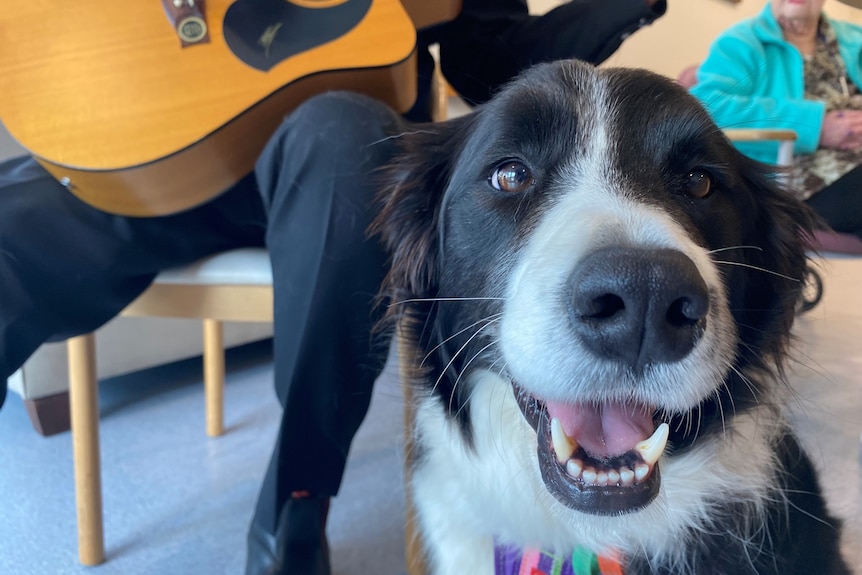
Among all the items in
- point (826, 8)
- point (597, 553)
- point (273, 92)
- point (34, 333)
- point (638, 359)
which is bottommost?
point (597, 553)

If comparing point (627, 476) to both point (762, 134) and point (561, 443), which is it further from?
point (762, 134)

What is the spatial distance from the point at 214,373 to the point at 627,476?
132 cm

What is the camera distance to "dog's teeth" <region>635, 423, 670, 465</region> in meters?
0.71

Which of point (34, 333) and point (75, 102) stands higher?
point (75, 102)

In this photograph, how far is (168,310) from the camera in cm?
118

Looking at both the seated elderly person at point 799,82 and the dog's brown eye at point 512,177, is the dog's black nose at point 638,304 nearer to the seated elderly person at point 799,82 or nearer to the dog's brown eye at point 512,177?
the dog's brown eye at point 512,177

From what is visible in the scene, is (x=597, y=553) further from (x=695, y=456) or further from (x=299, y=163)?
(x=299, y=163)

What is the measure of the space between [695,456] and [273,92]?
0.86m

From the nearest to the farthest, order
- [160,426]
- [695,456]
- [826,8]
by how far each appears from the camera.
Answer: [695,456], [160,426], [826,8]

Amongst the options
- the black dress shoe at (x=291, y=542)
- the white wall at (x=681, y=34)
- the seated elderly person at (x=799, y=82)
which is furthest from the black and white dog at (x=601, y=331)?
the white wall at (x=681, y=34)

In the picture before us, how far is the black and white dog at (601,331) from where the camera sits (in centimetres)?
66

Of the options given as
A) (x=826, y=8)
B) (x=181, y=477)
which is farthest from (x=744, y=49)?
(x=181, y=477)

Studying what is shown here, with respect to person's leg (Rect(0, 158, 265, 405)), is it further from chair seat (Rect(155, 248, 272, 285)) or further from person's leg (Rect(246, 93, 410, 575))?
person's leg (Rect(246, 93, 410, 575))

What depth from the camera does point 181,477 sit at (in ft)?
5.57
